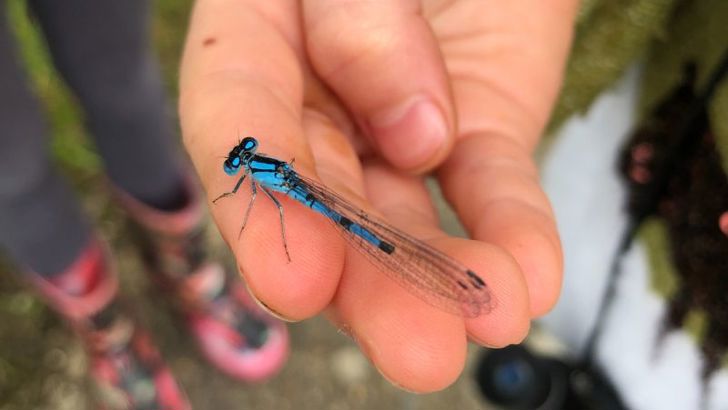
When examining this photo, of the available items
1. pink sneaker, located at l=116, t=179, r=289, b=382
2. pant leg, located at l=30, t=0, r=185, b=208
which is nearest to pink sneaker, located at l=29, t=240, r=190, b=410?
pink sneaker, located at l=116, t=179, r=289, b=382

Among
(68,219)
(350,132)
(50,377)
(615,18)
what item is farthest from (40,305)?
(615,18)

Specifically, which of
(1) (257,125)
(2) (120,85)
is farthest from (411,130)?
(2) (120,85)

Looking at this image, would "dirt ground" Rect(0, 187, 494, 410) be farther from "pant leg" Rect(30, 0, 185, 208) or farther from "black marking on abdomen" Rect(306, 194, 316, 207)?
"black marking on abdomen" Rect(306, 194, 316, 207)

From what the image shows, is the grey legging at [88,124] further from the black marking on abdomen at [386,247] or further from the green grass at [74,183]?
the black marking on abdomen at [386,247]

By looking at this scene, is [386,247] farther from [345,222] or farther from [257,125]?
[257,125]

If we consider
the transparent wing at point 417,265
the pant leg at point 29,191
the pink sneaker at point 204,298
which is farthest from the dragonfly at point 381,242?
the pink sneaker at point 204,298
